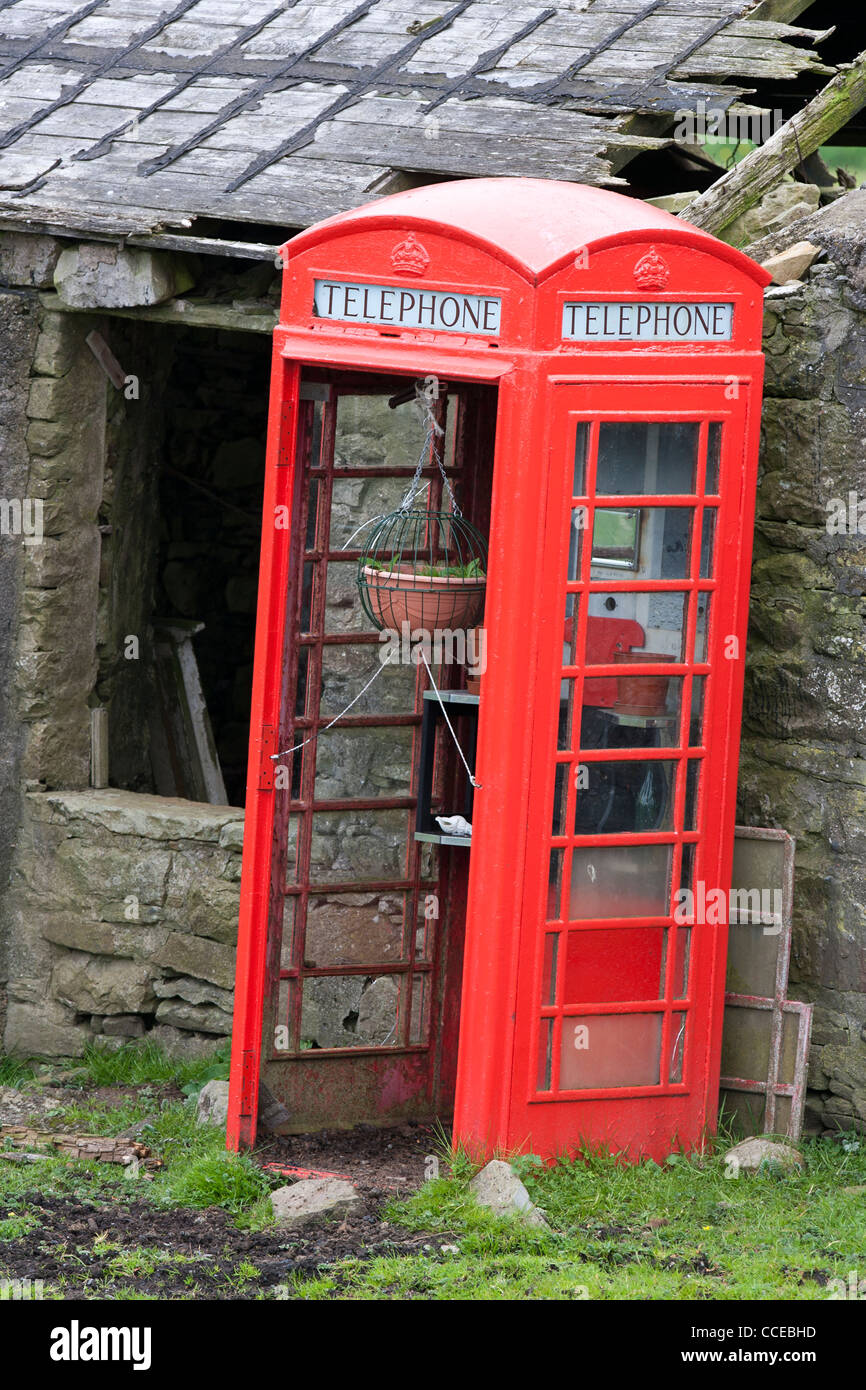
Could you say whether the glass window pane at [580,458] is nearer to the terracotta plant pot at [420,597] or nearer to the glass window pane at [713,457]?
the glass window pane at [713,457]

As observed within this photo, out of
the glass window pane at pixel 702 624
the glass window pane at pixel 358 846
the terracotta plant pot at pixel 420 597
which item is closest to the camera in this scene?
the glass window pane at pixel 702 624

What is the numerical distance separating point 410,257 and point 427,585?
102cm

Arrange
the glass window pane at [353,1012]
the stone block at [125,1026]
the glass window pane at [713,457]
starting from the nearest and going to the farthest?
the glass window pane at [713,457], the glass window pane at [353,1012], the stone block at [125,1026]

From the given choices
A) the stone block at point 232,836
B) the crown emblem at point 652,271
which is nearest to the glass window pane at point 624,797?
the crown emblem at point 652,271

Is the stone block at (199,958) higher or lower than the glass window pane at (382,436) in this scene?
lower

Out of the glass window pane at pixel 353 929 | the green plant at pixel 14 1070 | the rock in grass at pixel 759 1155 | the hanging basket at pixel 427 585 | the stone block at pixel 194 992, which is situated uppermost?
the hanging basket at pixel 427 585

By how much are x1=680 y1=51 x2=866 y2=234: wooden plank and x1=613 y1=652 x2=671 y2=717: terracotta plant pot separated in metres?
1.75

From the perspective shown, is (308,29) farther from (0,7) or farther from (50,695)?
(50,695)

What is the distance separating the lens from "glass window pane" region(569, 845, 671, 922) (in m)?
5.72

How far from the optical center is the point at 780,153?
664 centimetres

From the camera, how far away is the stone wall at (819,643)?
6086mm

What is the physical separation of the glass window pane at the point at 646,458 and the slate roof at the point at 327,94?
1397 millimetres

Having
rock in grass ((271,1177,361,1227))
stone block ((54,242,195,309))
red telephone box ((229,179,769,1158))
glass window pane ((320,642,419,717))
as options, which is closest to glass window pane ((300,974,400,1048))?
red telephone box ((229,179,769,1158))

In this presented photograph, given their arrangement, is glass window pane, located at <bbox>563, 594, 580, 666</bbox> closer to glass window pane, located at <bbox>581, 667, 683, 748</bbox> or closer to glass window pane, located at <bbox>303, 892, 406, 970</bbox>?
glass window pane, located at <bbox>581, 667, 683, 748</bbox>
